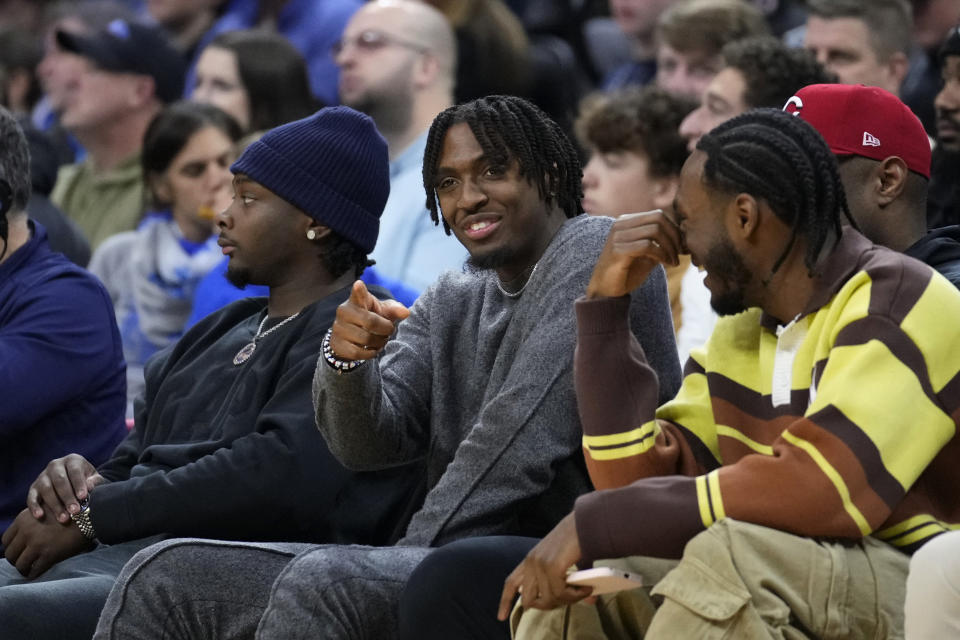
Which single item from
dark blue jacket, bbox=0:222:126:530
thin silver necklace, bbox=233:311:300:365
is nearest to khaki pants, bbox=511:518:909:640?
thin silver necklace, bbox=233:311:300:365

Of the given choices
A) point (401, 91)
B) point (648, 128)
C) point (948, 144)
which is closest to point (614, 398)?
point (948, 144)

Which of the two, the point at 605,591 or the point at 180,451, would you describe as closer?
the point at 605,591

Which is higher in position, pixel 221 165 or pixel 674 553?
pixel 674 553

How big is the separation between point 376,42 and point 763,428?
13.3ft

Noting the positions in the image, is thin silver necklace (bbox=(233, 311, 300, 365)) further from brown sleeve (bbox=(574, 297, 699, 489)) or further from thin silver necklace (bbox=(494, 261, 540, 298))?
brown sleeve (bbox=(574, 297, 699, 489))

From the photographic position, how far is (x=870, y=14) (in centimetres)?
564

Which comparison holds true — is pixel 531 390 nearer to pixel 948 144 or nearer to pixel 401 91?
pixel 948 144

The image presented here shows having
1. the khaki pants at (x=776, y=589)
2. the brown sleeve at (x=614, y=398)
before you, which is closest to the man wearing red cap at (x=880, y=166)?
the brown sleeve at (x=614, y=398)

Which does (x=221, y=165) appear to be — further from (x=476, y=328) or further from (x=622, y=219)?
(x=622, y=219)

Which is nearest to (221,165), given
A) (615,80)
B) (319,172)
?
(615,80)

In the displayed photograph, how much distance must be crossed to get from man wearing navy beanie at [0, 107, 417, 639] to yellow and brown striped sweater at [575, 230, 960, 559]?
0.86 meters

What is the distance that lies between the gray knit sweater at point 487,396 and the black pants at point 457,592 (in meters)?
0.25

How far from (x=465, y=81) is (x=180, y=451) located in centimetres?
354

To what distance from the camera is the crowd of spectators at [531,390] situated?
2525 mm
